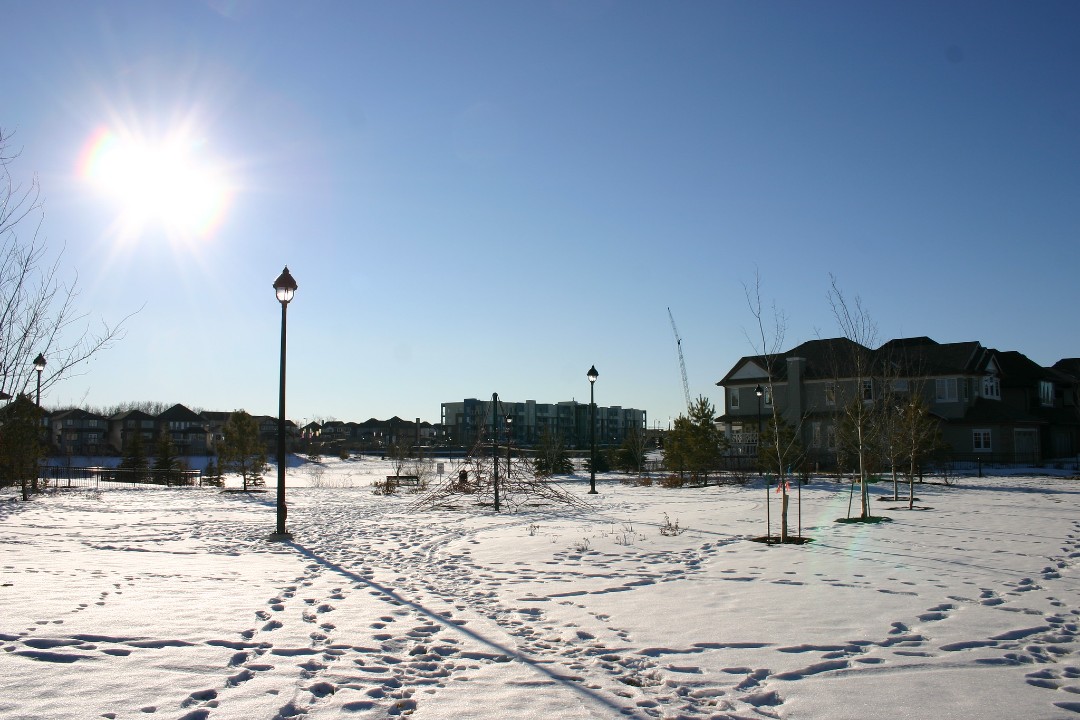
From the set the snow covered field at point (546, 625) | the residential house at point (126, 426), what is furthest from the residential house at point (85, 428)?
the snow covered field at point (546, 625)

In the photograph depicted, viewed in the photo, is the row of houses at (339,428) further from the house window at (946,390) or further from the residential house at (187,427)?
the house window at (946,390)

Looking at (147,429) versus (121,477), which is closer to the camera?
(121,477)

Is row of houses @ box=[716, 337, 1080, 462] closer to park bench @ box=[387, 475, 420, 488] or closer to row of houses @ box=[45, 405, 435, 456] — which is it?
park bench @ box=[387, 475, 420, 488]

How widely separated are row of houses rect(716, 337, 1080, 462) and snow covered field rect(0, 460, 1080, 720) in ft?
97.1

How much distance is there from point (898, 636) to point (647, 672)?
2457 millimetres

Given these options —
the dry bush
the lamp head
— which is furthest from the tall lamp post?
the dry bush

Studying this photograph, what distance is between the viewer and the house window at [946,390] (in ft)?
143

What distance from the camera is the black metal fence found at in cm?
3459

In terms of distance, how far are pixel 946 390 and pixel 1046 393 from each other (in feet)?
Result: 35.3

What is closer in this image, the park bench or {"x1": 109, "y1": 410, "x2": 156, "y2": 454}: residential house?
the park bench

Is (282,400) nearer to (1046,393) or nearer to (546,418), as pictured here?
(1046,393)

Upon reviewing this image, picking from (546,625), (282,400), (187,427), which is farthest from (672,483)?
(187,427)

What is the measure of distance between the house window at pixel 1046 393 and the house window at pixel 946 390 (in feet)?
28.5

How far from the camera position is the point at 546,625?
7195mm
